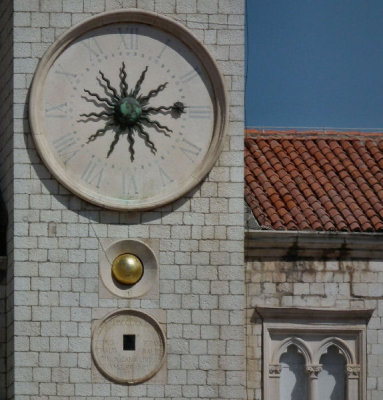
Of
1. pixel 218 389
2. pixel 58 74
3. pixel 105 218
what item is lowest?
pixel 218 389

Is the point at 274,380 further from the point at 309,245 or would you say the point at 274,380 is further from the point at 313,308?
the point at 309,245

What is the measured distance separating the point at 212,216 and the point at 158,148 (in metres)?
1.14

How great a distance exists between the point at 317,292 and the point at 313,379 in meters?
1.16

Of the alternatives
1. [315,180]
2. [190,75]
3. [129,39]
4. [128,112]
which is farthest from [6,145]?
[315,180]

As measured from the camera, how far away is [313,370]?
27.1 m

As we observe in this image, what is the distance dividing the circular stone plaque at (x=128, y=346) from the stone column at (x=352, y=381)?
8.60 ft

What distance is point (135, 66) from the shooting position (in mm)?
26828

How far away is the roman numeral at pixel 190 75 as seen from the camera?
26.9 metres

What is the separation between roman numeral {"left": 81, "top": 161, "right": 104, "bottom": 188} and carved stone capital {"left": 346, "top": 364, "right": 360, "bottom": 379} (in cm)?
414

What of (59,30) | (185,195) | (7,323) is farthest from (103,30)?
(7,323)

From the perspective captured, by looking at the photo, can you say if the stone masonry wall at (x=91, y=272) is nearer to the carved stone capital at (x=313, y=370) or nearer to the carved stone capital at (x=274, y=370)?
the carved stone capital at (x=274, y=370)

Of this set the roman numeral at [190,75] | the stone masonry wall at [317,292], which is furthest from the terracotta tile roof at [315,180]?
the roman numeral at [190,75]

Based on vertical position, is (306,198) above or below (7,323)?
above

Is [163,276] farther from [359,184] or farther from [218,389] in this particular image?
[359,184]
